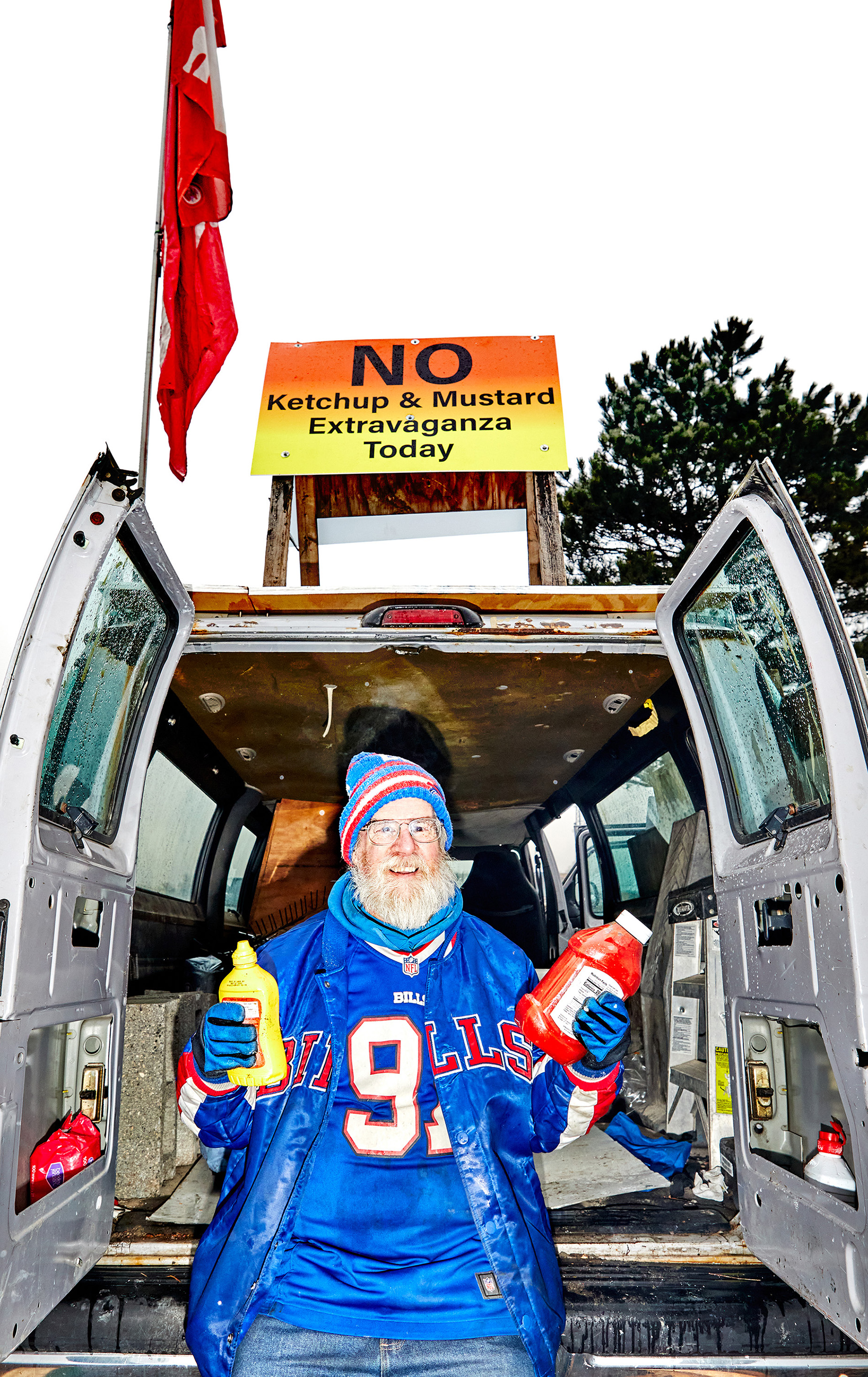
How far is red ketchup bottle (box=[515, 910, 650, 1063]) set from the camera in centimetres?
251

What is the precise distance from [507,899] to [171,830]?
241 centimetres

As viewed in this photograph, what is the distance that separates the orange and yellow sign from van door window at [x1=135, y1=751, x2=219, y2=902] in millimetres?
1570

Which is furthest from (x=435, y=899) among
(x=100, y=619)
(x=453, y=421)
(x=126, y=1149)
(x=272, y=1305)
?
(x=453, y=421)

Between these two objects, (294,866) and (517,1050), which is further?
(294,866)

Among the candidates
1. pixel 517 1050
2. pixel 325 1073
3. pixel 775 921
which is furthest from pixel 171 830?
pixel 775 921

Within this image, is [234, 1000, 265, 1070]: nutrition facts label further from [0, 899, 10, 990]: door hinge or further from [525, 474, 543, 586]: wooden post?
[525, 474, 543, 586]: wooden post

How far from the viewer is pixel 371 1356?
2154 millimetres

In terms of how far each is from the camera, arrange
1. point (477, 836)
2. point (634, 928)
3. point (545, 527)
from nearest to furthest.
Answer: point (634, 928), point (545, 527), point (477, 836)

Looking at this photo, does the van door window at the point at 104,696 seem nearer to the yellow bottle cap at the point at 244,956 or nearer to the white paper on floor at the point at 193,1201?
the yellow bottle cap at the point at 244,956

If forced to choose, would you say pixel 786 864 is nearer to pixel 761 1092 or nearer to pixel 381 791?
pixel 761 1092

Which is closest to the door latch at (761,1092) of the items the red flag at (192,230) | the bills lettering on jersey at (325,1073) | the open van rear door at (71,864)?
the bills lettering on jersey at (325,1073)

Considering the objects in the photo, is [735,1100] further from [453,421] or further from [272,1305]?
[453,421]

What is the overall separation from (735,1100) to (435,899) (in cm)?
104

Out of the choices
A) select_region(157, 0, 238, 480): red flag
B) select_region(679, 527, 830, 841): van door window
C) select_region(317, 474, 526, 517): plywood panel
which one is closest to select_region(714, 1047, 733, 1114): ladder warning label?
select_region(679, 527, 830, 841): van door window
